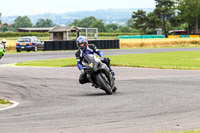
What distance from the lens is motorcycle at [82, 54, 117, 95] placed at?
1178 centimetres

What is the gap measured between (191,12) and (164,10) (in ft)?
33.5

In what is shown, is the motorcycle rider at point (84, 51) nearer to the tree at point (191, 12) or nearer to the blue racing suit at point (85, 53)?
the blue racing suit at point (85, 53)

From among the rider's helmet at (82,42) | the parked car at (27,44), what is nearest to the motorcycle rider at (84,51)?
the rider's helmet at (82,42)

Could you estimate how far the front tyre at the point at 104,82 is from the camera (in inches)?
465

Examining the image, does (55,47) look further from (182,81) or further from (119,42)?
(182,81)

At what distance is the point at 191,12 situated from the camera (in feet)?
386

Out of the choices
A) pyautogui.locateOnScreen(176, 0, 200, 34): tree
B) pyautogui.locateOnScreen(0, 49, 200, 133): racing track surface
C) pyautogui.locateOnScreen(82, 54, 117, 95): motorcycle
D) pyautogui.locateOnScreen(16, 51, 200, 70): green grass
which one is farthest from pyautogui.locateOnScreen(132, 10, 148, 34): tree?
pyautogui.locateOnScreen(82, 54, 117, 95): motorcycle

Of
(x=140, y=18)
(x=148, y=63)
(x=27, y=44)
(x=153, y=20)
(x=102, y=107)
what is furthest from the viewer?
(x=140, y=18)

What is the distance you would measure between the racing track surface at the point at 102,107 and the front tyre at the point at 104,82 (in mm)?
173

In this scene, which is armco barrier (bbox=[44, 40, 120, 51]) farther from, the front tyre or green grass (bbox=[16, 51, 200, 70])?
the front tyre

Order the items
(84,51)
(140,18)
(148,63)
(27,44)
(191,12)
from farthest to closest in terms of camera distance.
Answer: (140,18), (191,12), (27,44), (148,63), (84,51)

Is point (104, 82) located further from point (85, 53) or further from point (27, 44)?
point (27, 44)

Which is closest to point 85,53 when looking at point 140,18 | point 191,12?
point 191,12

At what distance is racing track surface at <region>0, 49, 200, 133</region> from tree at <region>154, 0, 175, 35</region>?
11240 cm
